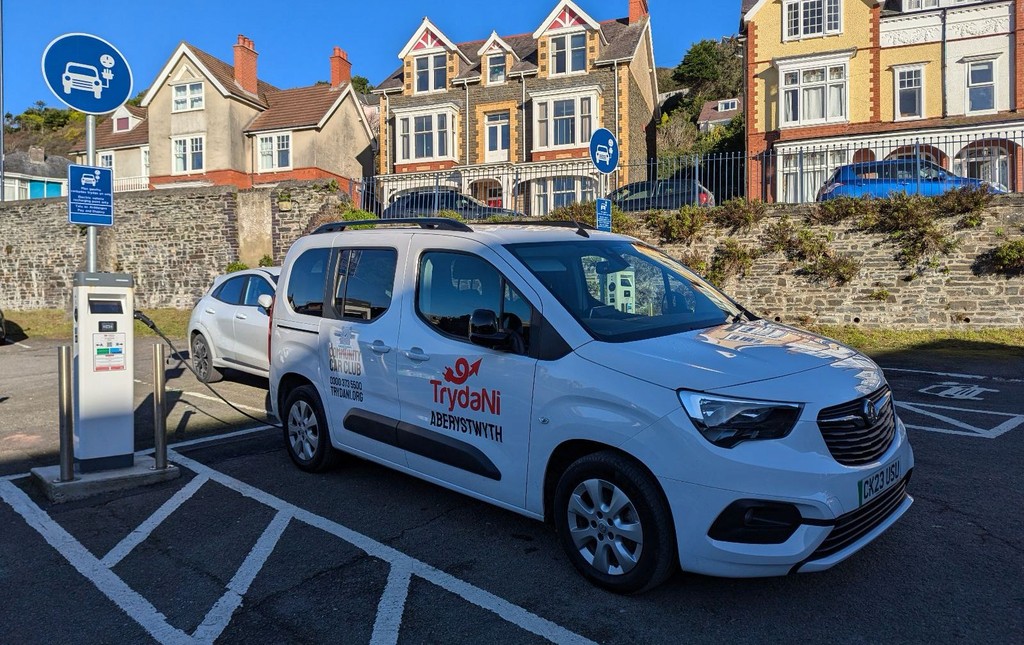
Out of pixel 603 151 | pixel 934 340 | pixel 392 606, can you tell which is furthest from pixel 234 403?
pixel 934 340

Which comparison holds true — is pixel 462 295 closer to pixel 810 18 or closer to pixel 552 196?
pixel 552 196

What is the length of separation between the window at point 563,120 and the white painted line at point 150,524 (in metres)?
28.5

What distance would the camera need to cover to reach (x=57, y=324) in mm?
21250

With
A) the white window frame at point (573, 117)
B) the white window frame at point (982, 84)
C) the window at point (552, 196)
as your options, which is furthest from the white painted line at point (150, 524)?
the white window frame at point (982, 84)

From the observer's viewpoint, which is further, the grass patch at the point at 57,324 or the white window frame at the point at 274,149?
the white window frame at the point at 274,149

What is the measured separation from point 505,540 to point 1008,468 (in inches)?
162

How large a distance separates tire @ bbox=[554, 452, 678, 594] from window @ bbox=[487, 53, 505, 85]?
32784 mm

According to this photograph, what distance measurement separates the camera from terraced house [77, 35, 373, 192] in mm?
37500

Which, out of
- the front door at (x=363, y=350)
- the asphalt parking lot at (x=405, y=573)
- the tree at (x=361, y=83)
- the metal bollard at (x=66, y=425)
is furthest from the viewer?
the tree at (x=361, y=83)

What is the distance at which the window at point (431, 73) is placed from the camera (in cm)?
3507

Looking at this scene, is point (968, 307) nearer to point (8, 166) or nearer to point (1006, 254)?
point (1006, 254)

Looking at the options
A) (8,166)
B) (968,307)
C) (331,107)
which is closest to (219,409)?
(968,307)

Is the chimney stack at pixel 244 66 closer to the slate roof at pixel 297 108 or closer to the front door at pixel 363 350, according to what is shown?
the slate roof at pixel 297 108

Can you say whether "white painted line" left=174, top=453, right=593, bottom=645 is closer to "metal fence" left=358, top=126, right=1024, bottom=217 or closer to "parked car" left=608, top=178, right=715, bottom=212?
"metal fence" left=358, top=126, right=1024, bottom=217
